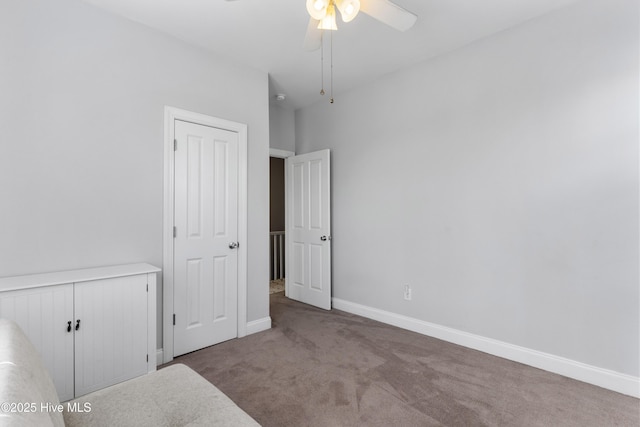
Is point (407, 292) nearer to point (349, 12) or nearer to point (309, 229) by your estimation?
point (309, 229)

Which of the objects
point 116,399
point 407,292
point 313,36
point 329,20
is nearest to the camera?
point 116,399

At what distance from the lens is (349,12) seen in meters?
1.68

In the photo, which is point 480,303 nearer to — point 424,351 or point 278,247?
point 424,351

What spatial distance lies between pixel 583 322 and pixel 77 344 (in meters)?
3.54

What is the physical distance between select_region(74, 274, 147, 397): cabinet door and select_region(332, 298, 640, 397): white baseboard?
2.43 metres

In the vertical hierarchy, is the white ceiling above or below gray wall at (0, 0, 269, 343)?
above

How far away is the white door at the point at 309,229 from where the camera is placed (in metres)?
4.05

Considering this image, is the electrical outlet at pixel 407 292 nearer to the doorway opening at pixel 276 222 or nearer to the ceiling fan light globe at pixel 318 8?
the ceiling fan light globe at pixel 318 8

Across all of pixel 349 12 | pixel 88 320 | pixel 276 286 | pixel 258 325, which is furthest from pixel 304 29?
pixel 276 286

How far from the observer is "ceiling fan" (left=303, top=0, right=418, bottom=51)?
1.67m

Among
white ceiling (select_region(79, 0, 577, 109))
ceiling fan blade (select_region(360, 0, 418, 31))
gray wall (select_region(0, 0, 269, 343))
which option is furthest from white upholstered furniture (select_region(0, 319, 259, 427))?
white ceiling (select_region(79, 0, 577, 109))

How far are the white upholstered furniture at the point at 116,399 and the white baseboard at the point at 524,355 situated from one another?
7.97ft

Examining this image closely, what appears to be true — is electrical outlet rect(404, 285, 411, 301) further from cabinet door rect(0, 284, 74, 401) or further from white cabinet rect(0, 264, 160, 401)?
cabinet door rect(0, 284, 74, 401)

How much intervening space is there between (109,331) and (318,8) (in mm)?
2408
